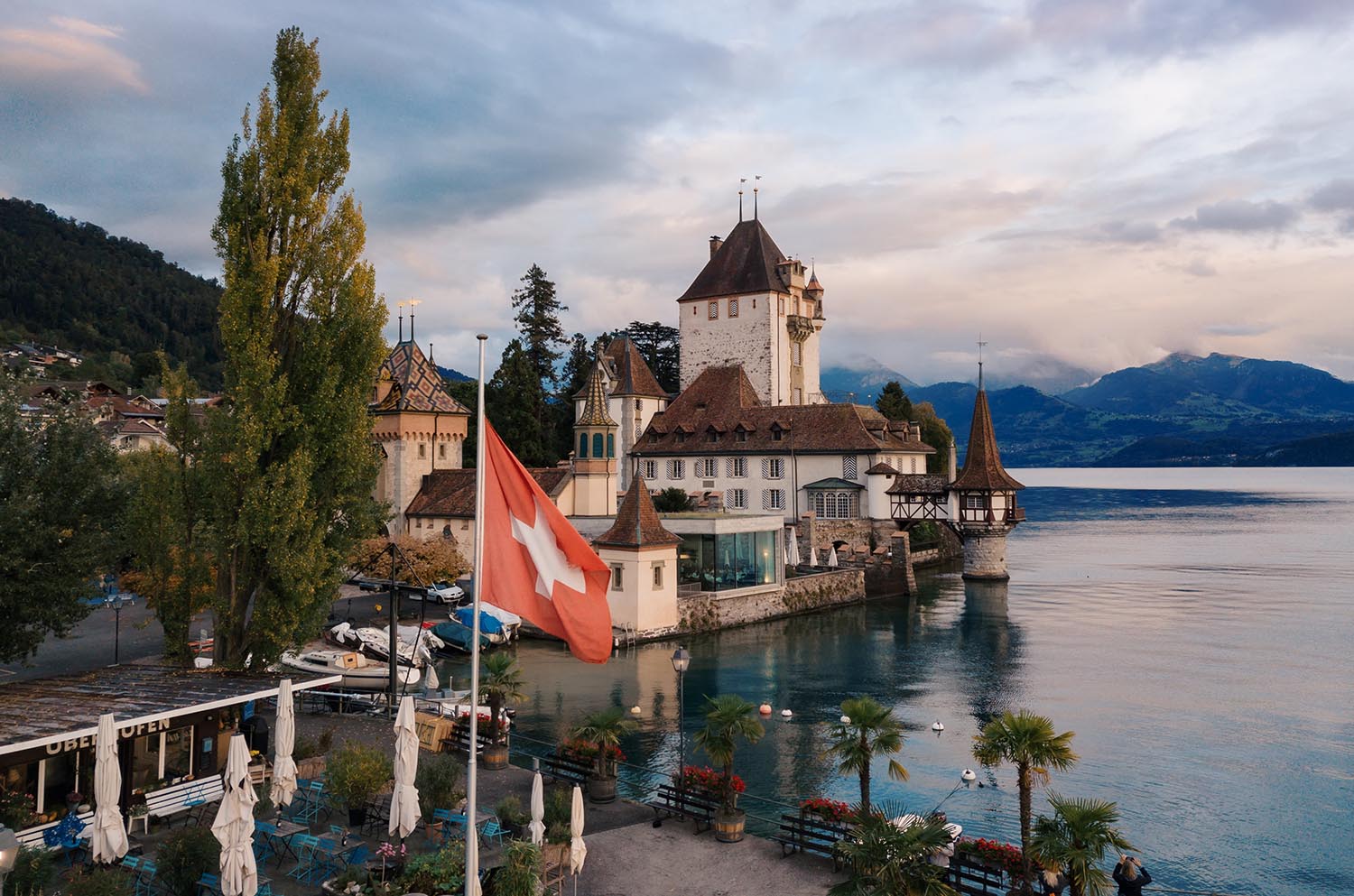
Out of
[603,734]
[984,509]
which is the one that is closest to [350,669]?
[603,734]

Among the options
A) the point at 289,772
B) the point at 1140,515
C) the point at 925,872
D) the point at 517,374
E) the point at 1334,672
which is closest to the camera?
the point at 925,872

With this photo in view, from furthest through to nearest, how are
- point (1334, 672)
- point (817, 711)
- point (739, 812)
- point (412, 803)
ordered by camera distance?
1. point (1334, 672)
2. point (817, 711)
3. point (739, 812)
4. point (412, 803)

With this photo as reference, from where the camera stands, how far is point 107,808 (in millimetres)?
13125

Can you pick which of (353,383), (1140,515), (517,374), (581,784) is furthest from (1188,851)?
(1140,515)

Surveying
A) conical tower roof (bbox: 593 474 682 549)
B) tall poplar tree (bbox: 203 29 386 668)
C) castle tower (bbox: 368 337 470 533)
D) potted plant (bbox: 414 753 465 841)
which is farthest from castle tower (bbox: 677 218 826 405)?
potted plant (bbox: 414 753 465 841)

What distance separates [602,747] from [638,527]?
23725 millimetres

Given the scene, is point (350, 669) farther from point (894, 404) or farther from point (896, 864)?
point (894, 404)

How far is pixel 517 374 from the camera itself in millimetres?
79375

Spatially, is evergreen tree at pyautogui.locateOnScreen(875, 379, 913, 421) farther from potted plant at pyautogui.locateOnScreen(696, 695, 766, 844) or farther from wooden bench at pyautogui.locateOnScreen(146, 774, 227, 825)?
wooden bench at pyautogui.locateOnScreen(146, 774, 227, 825)

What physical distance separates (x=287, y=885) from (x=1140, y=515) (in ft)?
462

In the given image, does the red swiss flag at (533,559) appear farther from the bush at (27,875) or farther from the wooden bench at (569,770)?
the wooden bench at (569,770)

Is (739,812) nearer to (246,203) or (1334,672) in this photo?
(246,203)

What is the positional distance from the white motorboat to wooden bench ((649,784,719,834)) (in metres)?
15.3

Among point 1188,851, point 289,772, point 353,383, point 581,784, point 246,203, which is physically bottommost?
point 1188,851
